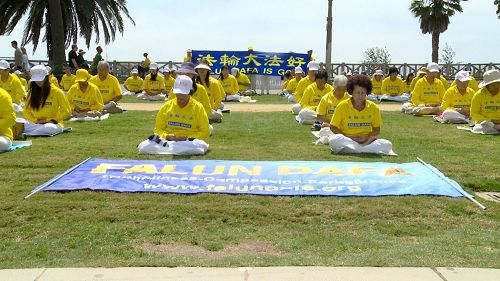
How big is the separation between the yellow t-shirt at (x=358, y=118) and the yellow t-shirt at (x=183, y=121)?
2132 mm

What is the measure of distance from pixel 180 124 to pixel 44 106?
3586 mm

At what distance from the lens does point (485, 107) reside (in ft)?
37.3

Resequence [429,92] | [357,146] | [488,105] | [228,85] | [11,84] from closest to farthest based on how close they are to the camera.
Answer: [357,146] < [488,105] < [11,84] < [429,92] < [228,85]

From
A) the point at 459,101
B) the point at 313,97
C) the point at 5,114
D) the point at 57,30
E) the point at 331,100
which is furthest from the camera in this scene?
the point at 57,30

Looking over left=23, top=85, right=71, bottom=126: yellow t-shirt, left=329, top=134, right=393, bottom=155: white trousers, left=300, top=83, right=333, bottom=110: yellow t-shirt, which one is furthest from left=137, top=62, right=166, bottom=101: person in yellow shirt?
left=329, top=134, right=393, bottom=155: white trousers

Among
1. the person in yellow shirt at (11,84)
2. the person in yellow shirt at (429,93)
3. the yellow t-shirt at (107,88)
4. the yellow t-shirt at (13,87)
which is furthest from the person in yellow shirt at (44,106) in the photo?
the person in yellow shirt at (429,93)

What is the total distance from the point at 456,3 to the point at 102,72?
2994cm

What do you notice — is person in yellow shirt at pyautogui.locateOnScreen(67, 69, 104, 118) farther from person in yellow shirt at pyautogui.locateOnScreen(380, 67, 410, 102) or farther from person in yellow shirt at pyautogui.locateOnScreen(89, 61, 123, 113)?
person in yellow shirt at pyautogui.locateOnScreen(380, 67, 410, 102)

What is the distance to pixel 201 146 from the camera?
8719 mm

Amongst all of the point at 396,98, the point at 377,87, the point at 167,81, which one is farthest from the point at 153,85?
the point at 396,98

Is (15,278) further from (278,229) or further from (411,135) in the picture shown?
(411,135)

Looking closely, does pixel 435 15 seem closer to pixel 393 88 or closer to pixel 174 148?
pixel 393 88

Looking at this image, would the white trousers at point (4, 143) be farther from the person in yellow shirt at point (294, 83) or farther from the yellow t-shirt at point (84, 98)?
the person in yellow shirt at point (294, 83)

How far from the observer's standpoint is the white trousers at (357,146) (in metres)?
8.85
